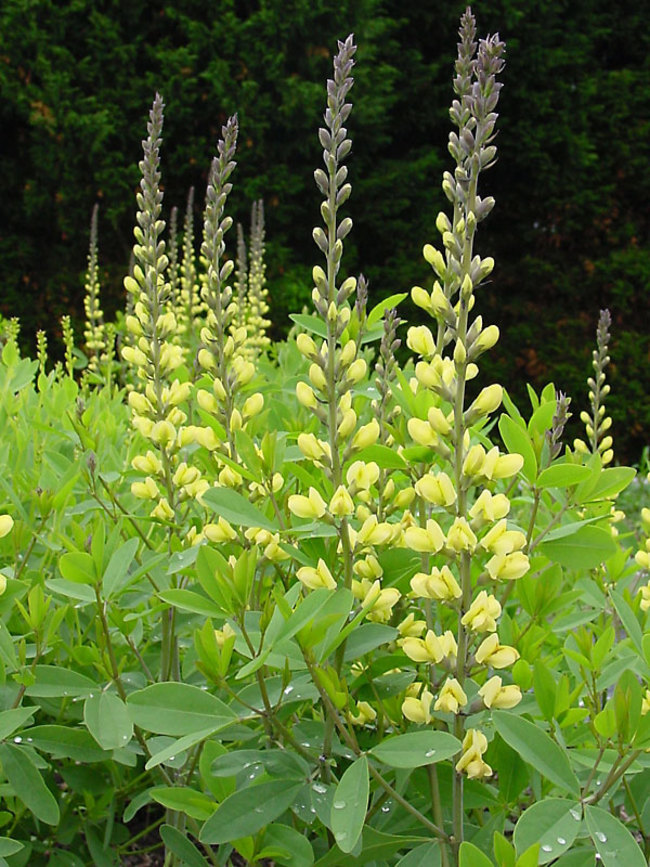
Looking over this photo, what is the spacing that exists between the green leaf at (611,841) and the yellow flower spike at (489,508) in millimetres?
378

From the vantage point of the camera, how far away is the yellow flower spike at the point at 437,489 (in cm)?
114

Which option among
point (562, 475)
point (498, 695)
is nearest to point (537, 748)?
point (498, 695)

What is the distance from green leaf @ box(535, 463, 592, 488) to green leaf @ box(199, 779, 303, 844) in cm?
57

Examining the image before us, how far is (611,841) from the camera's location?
109cm

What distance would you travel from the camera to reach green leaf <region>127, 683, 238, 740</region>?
1.11 meters

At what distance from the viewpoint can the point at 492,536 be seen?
1144mm

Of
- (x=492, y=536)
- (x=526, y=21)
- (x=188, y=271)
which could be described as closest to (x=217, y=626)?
(x=492, y=536)

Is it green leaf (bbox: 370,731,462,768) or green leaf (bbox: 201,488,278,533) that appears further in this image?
green leaf (bbox: 201,488,278,533)

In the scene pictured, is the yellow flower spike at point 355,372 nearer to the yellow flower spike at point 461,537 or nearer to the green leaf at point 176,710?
the yellow flower spike at point 461,537

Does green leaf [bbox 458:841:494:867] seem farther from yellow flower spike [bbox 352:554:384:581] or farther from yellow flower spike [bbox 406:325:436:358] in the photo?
yellow flower spike [bbox 406:325:436:358]

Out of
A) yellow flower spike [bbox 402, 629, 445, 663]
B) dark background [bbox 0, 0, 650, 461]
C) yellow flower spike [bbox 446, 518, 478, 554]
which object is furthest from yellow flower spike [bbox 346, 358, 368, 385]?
dark background [bbox 0, 0, 650, 461]

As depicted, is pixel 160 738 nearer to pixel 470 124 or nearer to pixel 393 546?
pixel 393 546

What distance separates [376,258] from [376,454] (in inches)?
408

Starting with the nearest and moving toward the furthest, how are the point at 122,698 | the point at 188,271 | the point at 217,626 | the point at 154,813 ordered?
the point at 122,698 < the point at 217,626 < the point at 154,813 < the point at 188,271
